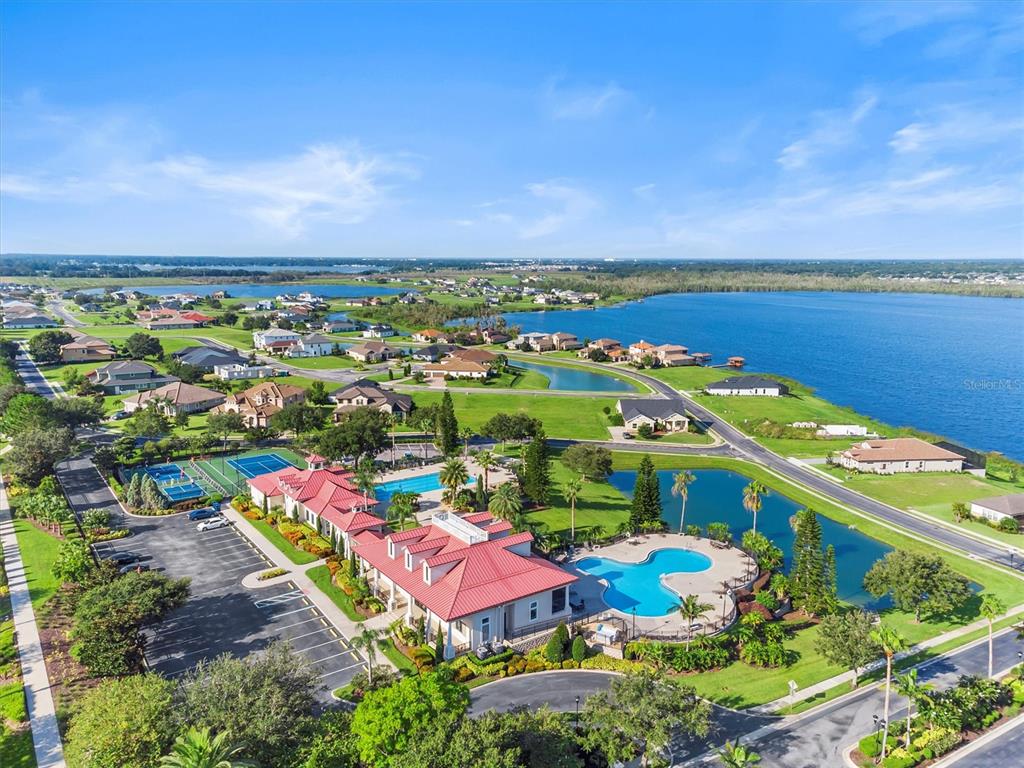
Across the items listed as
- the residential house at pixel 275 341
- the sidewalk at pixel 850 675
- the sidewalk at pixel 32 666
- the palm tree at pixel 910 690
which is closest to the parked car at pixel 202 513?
the sidewalk at pixel 32 666

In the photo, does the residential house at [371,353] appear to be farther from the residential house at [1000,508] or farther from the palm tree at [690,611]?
the residential house at [1000,508]

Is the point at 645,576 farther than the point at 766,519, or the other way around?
the point at 766,519

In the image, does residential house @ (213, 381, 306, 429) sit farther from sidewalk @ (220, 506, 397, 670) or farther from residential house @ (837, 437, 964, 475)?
residential house @ (837, 437, 964, 475)

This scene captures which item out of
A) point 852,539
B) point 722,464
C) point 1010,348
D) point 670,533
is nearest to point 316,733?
point 670,533

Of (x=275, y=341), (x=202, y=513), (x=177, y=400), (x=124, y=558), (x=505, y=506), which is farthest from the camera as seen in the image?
(x=275, y=341)

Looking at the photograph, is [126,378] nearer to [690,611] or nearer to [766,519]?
[766,519]

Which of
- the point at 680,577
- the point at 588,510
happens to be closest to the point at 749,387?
the point at 588,510

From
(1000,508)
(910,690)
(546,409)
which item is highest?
(910,690)
